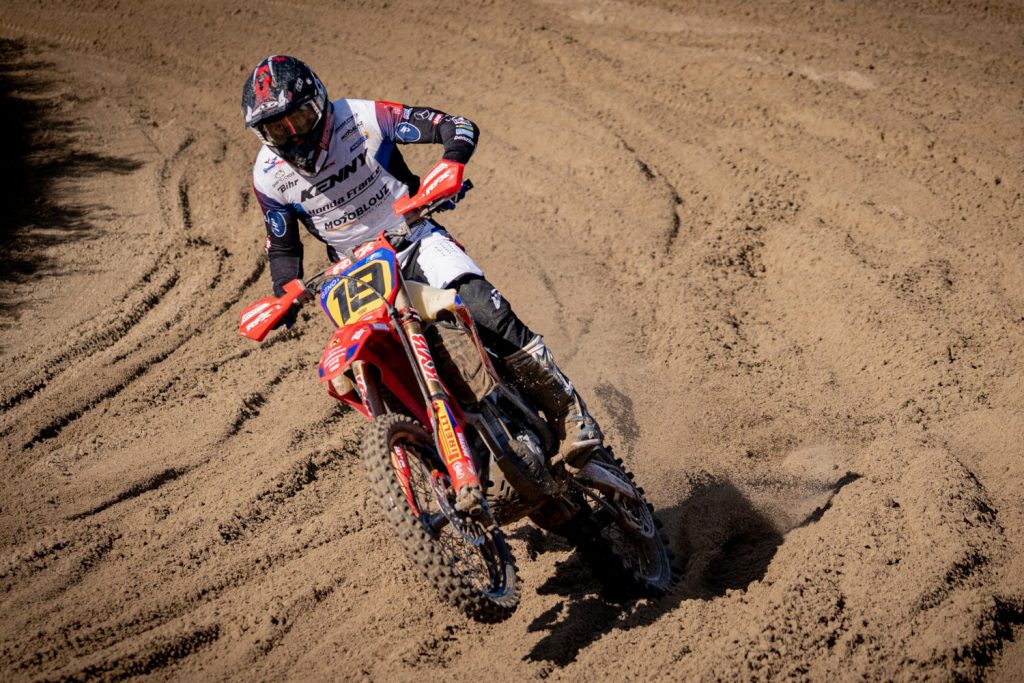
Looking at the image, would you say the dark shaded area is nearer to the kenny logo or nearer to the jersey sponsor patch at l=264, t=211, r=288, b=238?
the jersey sponsor patch at l=264, t=211, r=288, b=238

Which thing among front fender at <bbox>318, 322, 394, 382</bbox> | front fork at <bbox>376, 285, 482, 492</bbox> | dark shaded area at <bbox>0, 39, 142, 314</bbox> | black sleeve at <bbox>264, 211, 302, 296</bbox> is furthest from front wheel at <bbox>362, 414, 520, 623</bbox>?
dark shaded area at <bbox>0, 39, 142, 314</bbox>

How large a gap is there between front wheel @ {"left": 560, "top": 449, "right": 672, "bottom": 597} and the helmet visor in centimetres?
238

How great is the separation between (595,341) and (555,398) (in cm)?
255

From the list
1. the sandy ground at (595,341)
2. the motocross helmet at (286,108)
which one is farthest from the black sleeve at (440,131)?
the sandy ground at (595,341)

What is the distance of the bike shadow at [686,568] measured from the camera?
4742mm

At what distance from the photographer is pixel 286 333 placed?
766 centimetres

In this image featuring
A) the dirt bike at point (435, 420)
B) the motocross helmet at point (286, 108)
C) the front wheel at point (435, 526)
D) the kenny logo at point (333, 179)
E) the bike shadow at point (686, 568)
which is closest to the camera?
the front wheel at point (435, 526)

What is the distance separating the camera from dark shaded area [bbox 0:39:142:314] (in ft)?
29.2

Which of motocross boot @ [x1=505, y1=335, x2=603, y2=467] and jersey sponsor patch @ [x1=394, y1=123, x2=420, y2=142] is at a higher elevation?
jersey sponsor patch @ [x1=394, y1=123, x2=420, y2=142]

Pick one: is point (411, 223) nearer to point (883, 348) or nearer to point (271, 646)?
point (271, 646)

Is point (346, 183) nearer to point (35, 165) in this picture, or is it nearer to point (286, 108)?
point (286, 108)

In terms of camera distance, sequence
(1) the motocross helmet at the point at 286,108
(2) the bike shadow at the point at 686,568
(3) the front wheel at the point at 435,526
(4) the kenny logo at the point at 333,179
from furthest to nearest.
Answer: (4) the kenny logo at the point at 333,179 < (2) the bike shadow at the point at 686,568 < (1) the motocross helmet at the point at 286,108 < (3) the front wheel at the point at 435,526

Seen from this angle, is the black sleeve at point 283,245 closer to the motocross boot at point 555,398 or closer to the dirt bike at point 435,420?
the dirt bike at point 435,420

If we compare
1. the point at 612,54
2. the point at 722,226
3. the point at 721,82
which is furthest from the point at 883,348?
the point at 612,54
